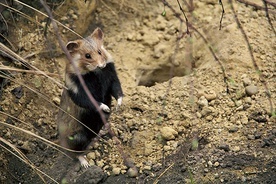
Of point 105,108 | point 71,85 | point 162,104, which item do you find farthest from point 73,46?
point 162,104

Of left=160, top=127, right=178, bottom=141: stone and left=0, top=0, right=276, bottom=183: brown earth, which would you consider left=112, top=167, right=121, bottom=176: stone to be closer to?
left=0, top=0, right=276, bottom=183: brown earth

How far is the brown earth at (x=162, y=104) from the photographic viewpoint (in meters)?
4.29

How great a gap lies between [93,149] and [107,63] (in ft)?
2.50

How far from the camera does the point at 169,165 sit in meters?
4.34

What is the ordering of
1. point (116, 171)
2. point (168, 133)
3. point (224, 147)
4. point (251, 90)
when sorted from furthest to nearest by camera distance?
point (251, 90) → point (168, 133) → point (116, 171) → point (224, 147)

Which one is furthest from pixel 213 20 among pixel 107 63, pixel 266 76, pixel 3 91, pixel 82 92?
pixel 3 91

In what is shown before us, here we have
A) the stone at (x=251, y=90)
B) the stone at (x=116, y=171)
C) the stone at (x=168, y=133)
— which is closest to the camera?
the stone at (x=116, y=171)

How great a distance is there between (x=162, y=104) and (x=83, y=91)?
0.78m

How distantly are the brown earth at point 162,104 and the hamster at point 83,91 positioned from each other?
148 millimetres

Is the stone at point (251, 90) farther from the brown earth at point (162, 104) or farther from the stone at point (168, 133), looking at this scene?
the stone at point (168, 133)

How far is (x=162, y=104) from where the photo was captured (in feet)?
16.0

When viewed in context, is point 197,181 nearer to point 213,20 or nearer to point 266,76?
point 266,76

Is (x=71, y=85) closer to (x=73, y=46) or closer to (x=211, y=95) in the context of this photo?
(x=73, y=46)

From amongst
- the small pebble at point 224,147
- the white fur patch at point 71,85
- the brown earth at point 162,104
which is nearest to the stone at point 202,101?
the brown earth at point 162,104
